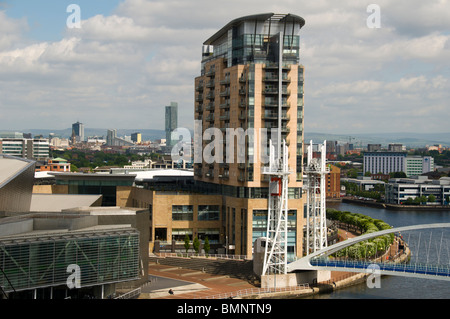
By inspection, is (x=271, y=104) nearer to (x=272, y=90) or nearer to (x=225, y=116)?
(x=272, y=90)

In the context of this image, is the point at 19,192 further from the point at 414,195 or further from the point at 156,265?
the point at 414,195

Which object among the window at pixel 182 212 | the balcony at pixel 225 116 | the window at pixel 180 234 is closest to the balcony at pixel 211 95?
the balcony at pixel 225 116

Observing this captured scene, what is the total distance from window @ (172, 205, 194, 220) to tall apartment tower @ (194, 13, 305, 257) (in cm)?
468

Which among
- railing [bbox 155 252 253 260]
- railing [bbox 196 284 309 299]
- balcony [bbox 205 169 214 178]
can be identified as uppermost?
balcony [bbox 205 169 214 178]

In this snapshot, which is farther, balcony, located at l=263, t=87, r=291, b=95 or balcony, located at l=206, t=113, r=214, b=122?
balcony, located at l=206, t=113, r=214, b=122

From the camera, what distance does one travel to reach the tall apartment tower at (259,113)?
194ft

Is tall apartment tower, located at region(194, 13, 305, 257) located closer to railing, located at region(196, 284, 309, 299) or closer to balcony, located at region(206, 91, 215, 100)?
balcony, located at region(206, 91, 215, 100)

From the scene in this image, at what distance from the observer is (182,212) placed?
65.9 m

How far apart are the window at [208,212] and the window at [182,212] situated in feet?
2.92

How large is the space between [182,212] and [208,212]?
265 cm

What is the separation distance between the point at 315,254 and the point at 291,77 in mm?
18234

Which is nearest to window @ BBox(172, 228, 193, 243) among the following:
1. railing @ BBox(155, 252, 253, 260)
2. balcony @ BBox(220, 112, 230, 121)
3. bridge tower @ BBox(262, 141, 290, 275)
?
railing @ BBox(155, 252, 253, 260)

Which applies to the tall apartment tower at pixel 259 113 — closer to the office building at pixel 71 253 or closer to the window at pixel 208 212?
the window at pixel 208 212

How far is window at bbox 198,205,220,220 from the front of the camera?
65938 mm
